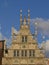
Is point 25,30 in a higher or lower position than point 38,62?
higher

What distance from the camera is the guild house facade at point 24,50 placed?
73.8 meters

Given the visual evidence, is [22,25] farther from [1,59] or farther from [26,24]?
[1,59]

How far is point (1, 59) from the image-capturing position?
74.7 metres

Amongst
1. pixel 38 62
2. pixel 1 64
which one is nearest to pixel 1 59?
pixel 1 64

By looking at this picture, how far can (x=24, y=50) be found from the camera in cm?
7406

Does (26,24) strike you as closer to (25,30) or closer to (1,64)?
(25,30)

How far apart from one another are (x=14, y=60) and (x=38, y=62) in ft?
11.9

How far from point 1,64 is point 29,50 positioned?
15.7 ft

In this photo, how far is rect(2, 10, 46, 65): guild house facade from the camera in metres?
73.8

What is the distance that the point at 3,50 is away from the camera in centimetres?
7550

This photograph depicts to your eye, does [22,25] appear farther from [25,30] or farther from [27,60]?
[27,60]

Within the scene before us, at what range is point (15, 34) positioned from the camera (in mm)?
74125

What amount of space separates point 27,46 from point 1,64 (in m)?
4.82

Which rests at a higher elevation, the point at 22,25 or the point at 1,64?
the point at 22,25
